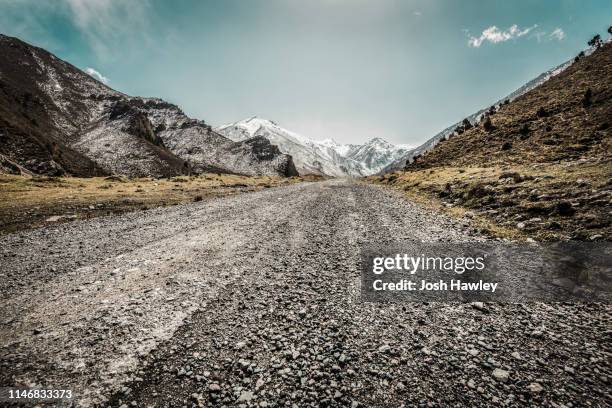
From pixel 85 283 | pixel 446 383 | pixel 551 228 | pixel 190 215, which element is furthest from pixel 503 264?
pixel 190 215

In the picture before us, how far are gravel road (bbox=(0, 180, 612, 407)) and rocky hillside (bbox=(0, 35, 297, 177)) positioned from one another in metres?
95.2

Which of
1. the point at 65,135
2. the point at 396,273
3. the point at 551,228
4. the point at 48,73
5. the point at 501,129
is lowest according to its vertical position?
the point at 396,273

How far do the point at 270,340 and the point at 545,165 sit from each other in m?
28.2

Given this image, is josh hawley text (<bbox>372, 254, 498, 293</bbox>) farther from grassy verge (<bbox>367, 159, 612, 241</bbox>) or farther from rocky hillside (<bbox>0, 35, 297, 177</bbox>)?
rocky hillside (<bbox>0, 35, 297, 177</bbox>)

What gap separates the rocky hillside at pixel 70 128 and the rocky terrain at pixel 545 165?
3926 inches

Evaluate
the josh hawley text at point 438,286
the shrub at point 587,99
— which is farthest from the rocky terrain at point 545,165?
the josh hawley text at point 438,286

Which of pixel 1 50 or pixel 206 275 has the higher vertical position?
pixel 1 50

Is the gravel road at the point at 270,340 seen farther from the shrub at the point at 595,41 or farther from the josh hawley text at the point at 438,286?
the shrub at the point at 595,41

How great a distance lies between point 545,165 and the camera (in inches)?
943

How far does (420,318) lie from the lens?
21.0 ft

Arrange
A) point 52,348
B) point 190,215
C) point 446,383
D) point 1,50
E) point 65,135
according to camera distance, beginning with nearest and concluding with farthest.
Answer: point 446,383
point 52,348
point 190,215
point 65,135
point 1,50

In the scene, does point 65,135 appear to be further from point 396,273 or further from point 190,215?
point 396,273

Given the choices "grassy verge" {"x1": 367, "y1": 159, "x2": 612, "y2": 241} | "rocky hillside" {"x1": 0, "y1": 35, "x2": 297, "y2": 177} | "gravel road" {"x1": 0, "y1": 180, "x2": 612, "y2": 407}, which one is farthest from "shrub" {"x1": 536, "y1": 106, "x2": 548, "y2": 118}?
"rocky hillside" {"x1": 0, "y1": 35, "x2": 297, "y2": 177}

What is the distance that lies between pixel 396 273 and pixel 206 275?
229 inches
